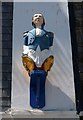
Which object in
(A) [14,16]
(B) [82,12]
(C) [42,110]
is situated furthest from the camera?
(B) [82,12]

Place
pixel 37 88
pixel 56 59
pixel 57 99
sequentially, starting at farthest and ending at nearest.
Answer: pixel 56 59
pixel 57 99
pixel 37 88

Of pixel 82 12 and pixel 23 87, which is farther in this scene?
pixel 82 12

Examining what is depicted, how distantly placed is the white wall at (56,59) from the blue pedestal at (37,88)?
3.1 inches

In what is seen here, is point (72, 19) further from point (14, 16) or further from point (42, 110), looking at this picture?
point (42, 110)

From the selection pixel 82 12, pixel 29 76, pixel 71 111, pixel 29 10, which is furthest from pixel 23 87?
pixel 82 12

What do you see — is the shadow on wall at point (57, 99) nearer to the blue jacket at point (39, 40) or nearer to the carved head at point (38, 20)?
the blue jacket at point (39, 40)

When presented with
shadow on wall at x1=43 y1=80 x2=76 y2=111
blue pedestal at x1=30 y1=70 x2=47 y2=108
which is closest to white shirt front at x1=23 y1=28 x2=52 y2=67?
blue pedestal at x1=30 y1=70 x2=47 y2=108

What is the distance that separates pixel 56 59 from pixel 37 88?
0.48 m

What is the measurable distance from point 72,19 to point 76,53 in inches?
18.7

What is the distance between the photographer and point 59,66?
19.6 feet

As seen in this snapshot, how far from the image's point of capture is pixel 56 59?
6008mm

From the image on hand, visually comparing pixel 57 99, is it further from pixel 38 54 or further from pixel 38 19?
pixel 38 19

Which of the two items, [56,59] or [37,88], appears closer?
[37,88]

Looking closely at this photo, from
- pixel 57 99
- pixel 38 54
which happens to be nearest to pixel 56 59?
pixel 38 54
